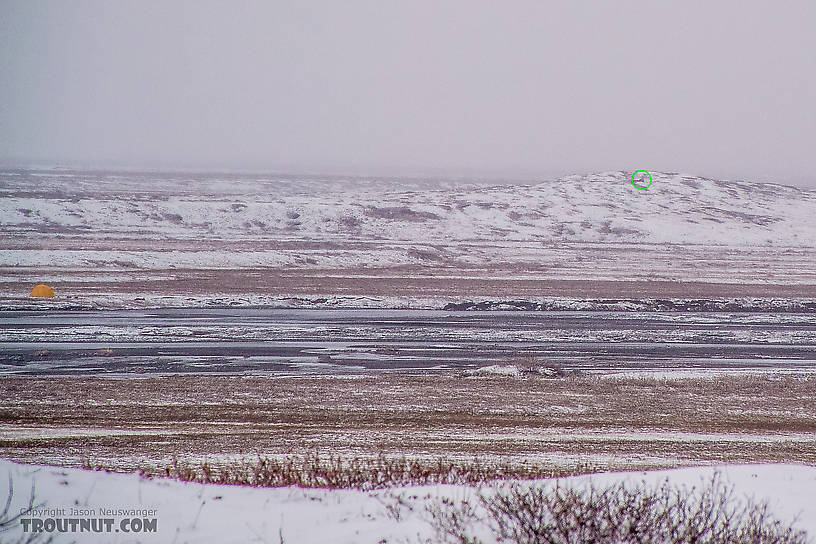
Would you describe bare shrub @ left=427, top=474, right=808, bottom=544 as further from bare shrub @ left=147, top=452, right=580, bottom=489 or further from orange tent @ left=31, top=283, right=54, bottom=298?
orange tent @ left=31, top=283, right=54, bottom=298

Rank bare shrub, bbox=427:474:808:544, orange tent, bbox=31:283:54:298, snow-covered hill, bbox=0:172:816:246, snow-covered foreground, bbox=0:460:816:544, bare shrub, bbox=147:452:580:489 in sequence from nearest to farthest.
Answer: bare shrub, bbox=427:474:808:544 < snow-covered foreground, bbox=0:460:816:544 < bare shrub, bbox=147:452:580:489 < orange tent, bbox=31:283:54:298 < snow-covered hill, bbox=0:172:816:246

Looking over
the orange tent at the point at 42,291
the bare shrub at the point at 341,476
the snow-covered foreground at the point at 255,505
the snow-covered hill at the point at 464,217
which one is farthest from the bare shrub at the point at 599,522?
the snow-covered hill at the point at 464,217

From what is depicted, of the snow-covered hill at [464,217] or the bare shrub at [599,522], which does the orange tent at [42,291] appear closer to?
the snow-covered hill at [464,217]

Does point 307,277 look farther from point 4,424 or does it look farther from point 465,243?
point 4,424

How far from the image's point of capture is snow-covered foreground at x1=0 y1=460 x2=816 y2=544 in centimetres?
591

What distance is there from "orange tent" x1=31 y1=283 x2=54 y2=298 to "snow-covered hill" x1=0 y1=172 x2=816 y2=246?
628 inches

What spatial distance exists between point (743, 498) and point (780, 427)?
24.4 ft

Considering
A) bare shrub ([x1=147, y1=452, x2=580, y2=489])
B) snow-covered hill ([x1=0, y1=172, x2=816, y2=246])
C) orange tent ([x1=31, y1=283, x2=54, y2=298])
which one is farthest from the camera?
snow-covered hill ([x1=0, y1=172, x2=816, y2=246])

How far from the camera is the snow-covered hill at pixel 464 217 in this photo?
4319 centimetres

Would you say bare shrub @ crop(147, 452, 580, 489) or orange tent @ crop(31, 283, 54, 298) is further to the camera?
orange tent @ crop(31, 283, 54, 298)

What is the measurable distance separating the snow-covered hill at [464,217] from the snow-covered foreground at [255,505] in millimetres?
Answer: 34780

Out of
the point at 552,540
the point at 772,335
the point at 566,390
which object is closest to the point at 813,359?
the point at 772,335

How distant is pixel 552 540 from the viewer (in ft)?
18.5

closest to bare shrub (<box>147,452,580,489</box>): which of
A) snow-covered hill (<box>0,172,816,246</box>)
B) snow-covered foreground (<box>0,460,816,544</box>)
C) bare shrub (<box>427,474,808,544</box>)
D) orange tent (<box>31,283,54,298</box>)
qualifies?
snow-covered foreground (<box>0,460,816,544</box>)
